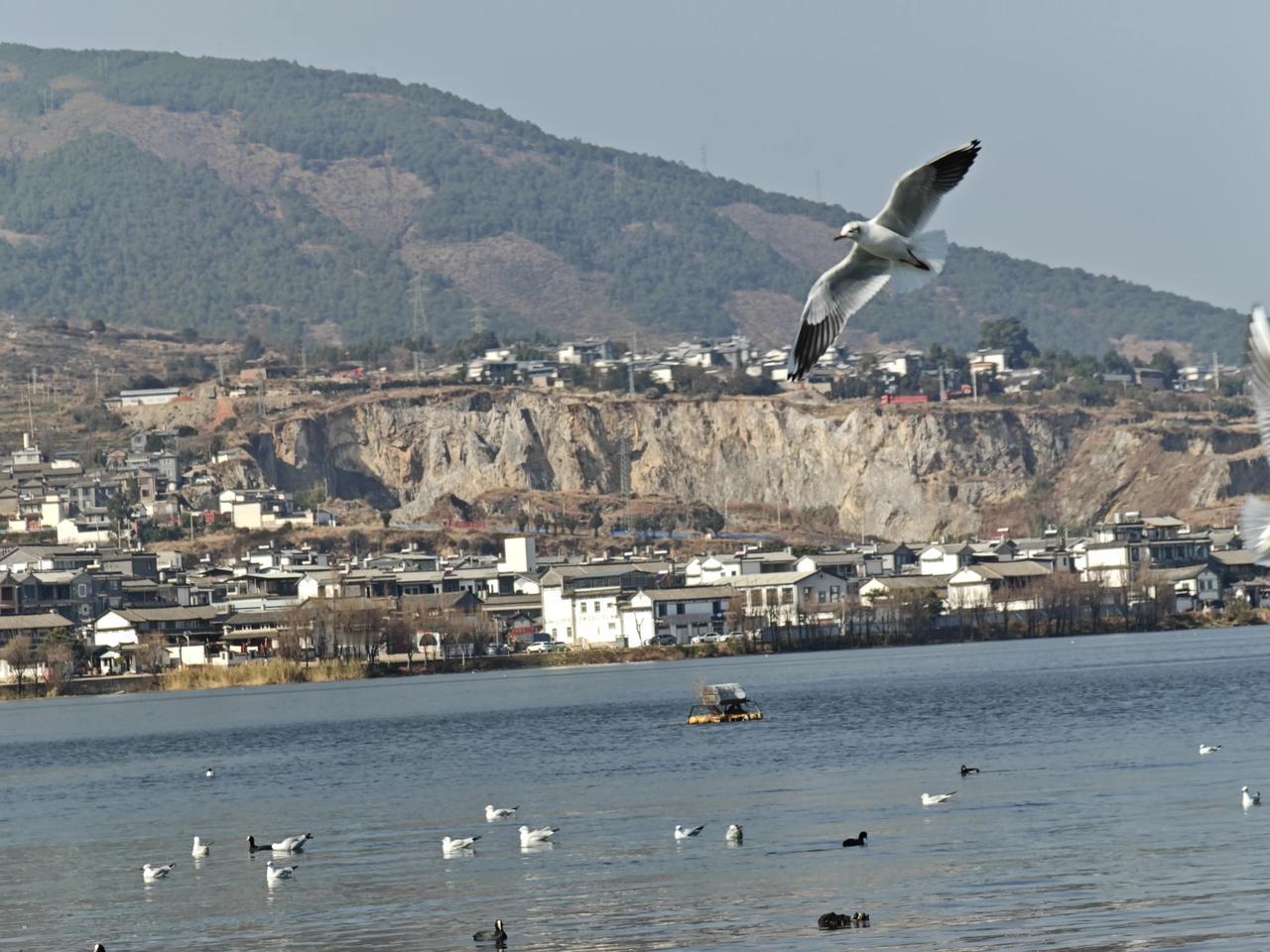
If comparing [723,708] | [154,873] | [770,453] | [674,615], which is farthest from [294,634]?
[770,453]

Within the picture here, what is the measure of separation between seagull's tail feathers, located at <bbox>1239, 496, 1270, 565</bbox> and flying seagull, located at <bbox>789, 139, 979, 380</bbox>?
2855 millimetres

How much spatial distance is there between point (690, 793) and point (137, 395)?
159750mm

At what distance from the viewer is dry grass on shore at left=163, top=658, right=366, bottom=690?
104 metres

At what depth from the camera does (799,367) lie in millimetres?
14422

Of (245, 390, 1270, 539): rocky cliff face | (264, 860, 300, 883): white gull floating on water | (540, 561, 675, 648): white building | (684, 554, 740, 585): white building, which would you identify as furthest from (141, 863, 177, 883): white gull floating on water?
(245, 390, 1270, 539): rocky cliff face

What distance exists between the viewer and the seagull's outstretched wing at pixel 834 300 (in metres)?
14.7

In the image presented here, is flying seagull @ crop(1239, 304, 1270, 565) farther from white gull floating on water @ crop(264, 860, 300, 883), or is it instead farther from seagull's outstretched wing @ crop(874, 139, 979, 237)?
white gull floating on water @ crop(264, 860, 300, 883)

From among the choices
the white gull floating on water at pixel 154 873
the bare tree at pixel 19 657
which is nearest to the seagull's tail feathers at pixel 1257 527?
the white gull floating on water at pixel 154 873

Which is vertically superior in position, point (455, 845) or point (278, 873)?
point (455, 845)

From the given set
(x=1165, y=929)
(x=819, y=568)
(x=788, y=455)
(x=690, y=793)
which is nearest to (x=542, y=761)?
(x=690, y=793)

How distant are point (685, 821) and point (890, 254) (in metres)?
26.6

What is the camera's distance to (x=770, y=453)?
605ft

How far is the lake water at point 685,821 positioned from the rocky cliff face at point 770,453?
3775 inches

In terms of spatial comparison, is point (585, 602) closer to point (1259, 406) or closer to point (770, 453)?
point (770, 453)
